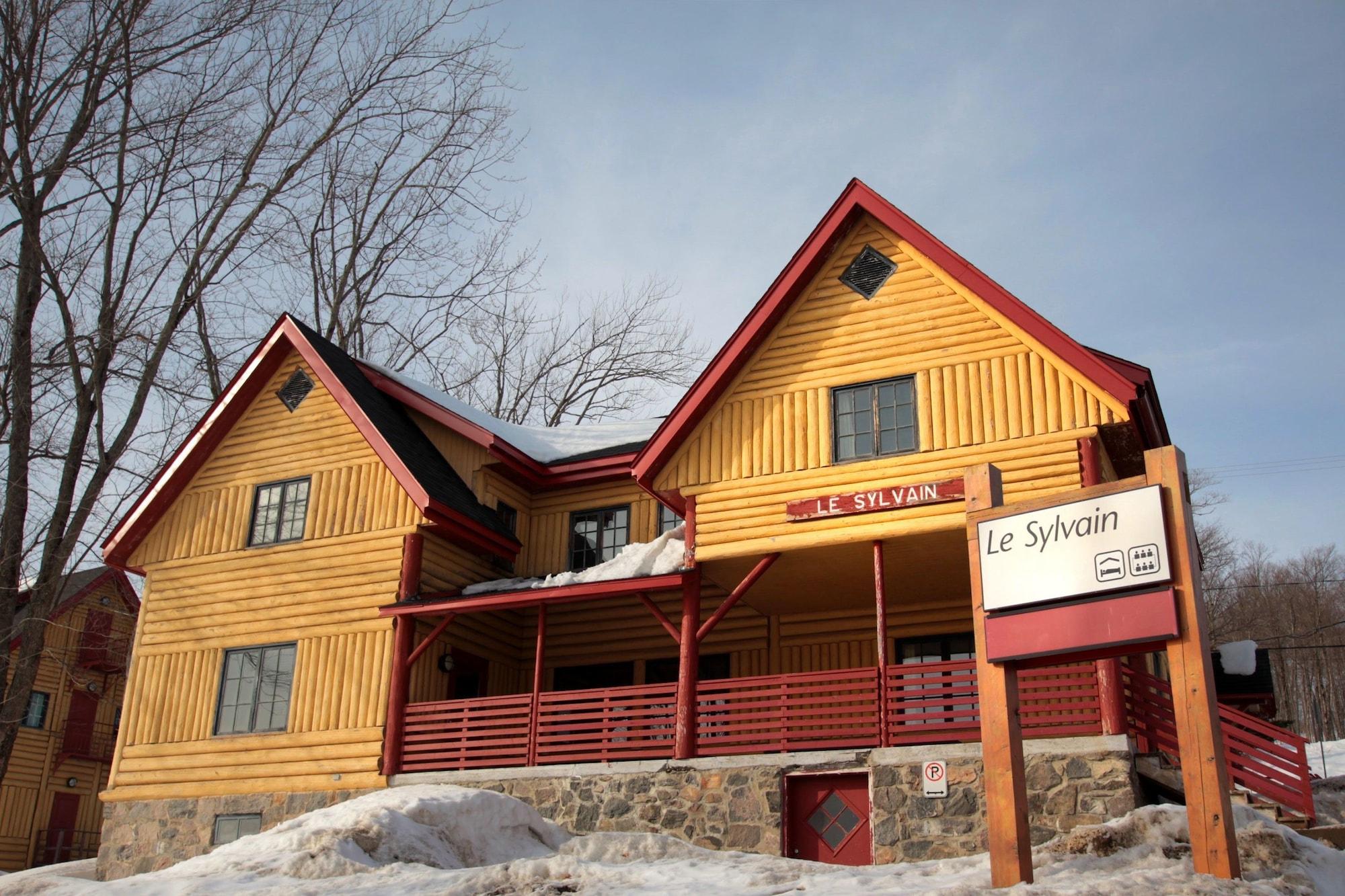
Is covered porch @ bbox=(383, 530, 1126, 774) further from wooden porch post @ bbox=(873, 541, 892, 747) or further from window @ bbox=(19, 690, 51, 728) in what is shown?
window @ bbox=(19, 690, 51, 728)

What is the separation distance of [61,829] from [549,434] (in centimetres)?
2229

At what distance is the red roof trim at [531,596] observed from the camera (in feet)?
56.5

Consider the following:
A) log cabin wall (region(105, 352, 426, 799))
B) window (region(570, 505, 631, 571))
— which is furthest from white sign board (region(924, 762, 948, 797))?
log cabin wall (region(105, 352, 426, 799))

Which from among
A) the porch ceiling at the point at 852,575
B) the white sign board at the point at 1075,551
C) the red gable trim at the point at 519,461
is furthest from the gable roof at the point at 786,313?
the white sign board at the point at 1075,551

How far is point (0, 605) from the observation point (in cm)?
2145

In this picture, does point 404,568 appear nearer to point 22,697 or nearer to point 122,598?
point 22,697

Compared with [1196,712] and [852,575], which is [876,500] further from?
[1196,712]

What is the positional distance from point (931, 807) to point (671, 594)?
22.3 feet

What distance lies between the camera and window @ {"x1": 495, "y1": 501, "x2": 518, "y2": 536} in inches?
830

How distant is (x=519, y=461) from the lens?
20.8 m

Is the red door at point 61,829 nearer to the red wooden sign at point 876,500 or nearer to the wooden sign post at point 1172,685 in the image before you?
the red wooden sign at point 876,500

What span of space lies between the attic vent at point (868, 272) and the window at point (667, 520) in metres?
5.25

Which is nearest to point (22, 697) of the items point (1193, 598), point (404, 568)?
point (404, 568)

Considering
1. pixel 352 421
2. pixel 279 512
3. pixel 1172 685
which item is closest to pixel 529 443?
pixel 352 421
